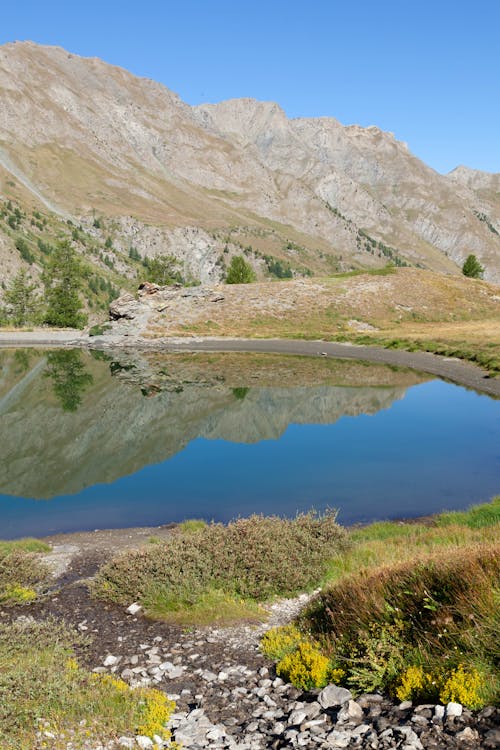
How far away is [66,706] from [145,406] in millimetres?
34435

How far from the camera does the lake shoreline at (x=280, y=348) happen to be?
49.3m

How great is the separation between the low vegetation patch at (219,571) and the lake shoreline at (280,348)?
32.2m

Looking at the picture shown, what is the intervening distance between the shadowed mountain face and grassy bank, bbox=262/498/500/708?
17475mm

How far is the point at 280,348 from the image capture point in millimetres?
73250

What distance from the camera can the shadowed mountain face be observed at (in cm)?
2814

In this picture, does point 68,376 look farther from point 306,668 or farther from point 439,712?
point 439,712

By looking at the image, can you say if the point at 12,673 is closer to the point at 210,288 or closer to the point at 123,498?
the point at 123,498

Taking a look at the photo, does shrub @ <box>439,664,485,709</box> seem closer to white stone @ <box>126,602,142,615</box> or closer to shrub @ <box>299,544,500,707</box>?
shrub @ <box>299,544,500,707</box>

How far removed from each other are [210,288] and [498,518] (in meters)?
86.2

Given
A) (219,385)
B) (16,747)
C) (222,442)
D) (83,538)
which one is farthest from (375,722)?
(219,385)

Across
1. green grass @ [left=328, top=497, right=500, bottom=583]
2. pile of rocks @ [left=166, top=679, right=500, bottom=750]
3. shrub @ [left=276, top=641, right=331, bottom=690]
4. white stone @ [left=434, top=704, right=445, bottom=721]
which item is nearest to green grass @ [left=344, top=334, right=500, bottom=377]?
green grass @ [left=328, top=497, right=500, bottom=583]

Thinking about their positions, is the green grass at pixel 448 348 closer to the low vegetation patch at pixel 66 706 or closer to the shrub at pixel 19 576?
the shrub at pixel 19 576

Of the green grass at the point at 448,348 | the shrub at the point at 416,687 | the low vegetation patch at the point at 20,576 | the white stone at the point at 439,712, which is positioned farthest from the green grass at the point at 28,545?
the green grass at the point at 448,348

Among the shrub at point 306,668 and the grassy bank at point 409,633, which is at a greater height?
the grassy bank at point 409,633
